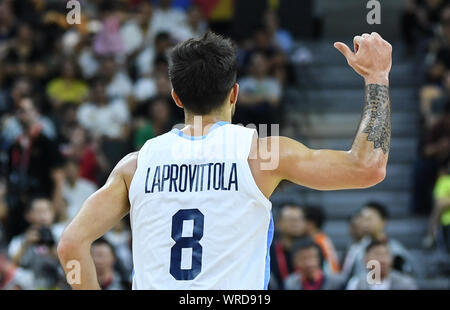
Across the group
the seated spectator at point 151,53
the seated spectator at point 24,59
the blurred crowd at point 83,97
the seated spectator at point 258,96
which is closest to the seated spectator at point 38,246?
the blurred crowd at point 83,97

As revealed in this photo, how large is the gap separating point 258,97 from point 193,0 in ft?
12.8

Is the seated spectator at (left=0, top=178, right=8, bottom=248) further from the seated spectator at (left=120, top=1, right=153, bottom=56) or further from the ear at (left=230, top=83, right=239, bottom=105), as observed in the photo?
the ear at (left=230, top=83, right=239, bottom=105)

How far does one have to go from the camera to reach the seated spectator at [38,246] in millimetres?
8836

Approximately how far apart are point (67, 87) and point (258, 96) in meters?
3.17

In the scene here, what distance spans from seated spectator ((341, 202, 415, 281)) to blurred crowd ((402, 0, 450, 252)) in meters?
1.15

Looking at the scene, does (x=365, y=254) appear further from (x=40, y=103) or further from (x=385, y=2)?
(x=385, y=2)

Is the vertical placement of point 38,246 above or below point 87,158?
below

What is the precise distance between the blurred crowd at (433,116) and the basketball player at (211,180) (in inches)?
272

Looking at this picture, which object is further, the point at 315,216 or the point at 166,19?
the point at 166,19

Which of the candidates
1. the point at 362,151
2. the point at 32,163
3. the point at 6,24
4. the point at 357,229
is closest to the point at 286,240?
the point at 357,229

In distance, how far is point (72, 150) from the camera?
482 inches

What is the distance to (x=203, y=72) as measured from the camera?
4.18 meters

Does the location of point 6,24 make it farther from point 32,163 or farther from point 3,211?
point 3,211

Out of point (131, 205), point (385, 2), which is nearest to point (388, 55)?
point (131, 205)
